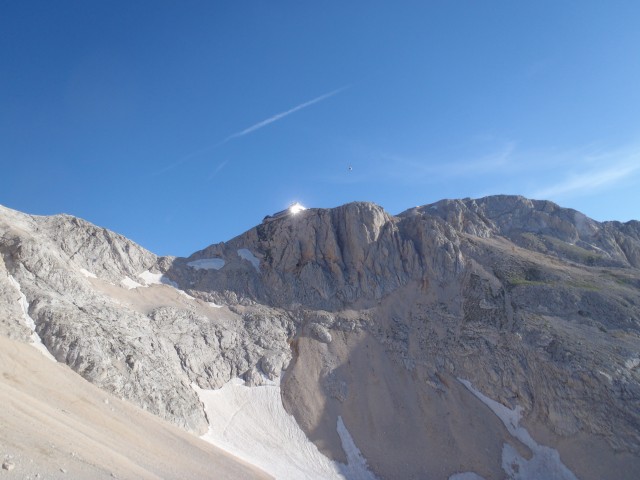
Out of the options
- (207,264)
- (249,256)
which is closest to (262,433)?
(207,264)

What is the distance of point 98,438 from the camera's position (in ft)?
88.7

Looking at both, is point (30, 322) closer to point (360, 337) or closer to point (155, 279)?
point (155, 279)

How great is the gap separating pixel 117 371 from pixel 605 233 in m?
95.4

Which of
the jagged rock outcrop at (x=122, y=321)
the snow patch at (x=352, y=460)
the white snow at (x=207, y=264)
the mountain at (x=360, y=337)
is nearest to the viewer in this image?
the jagged rock outcrop at (x=122, y=321)

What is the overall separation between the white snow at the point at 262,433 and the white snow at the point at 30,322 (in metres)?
12.8

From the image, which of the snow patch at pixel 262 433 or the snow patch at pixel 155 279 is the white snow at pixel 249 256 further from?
the snow patch at pixel 262 433

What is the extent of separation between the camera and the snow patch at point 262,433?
39188 mm

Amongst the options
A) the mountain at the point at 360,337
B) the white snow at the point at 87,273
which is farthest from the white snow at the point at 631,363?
the white snow at the point at 87,273

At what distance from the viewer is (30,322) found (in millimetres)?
37625

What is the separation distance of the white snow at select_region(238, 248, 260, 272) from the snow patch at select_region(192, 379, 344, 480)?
18823 millimetres

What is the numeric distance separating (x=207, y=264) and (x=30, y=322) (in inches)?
991

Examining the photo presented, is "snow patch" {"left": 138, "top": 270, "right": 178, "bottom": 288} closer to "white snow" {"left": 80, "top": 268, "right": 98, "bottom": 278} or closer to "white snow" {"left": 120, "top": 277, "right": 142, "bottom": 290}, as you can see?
"white snow" {"left": 120, "top": 277, "right": 142, "bottom": 290}

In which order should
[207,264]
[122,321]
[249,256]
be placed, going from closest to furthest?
[122,321] → [207,264] → [249,256]

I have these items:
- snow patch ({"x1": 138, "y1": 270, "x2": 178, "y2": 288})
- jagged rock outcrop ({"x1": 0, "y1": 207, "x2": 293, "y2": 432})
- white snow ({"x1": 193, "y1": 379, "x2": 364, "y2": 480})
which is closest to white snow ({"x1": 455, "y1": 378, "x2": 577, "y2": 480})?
white snow ({"x1": 193, "y1": 379, "x2": 364, "y2": 480})
